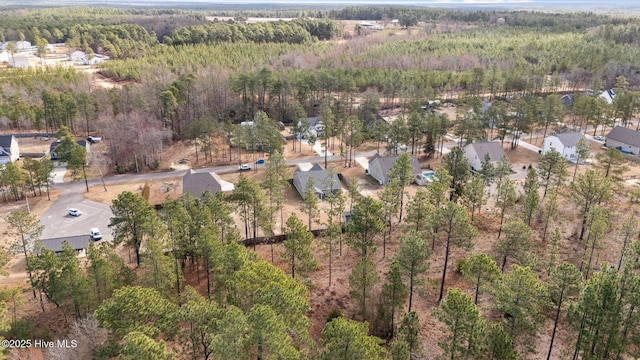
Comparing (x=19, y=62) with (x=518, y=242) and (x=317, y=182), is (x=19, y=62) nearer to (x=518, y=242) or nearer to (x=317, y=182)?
(x=317, y=182)

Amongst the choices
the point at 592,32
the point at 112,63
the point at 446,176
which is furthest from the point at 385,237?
the point at 592,32

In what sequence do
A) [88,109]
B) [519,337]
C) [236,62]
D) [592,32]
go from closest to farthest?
[519,337], [88,109], [236,62], [592,32]

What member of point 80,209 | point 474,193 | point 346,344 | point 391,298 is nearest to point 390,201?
point 474,193

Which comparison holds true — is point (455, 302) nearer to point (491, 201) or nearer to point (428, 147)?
point (491, 201)

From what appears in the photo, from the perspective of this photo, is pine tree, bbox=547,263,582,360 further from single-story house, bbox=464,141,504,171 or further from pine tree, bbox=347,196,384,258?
single-story house, bbox=464,141,504,171

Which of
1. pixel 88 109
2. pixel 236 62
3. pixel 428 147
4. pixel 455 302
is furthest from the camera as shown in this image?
pixel 236 62

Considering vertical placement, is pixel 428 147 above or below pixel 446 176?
below

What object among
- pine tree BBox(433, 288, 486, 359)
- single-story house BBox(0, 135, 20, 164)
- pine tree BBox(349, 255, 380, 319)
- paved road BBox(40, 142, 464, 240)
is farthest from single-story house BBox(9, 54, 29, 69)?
pine tree BBox(433, 288, 486, 359)
